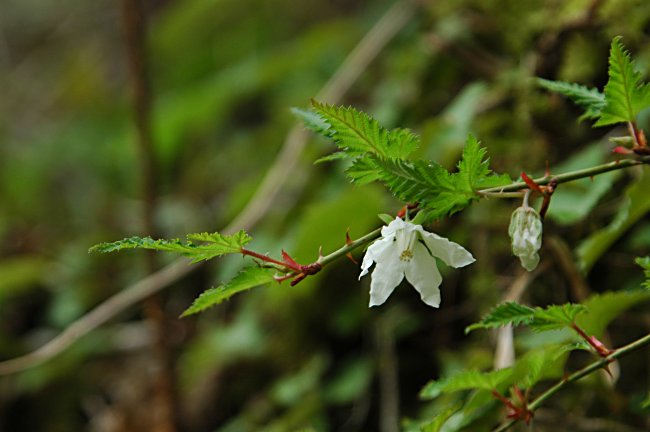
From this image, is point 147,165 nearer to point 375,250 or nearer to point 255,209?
point 255,209

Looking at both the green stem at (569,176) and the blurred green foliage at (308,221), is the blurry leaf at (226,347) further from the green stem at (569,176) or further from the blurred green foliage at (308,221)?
the green stem at (569,176)

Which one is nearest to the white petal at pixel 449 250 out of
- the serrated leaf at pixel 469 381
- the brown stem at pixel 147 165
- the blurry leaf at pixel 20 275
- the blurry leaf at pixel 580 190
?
the serrated leaf at pixel 469 381

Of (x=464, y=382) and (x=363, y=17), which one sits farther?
(x=363, y=17)

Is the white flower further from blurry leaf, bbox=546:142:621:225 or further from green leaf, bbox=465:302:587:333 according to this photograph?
blurry leaf, bbox=546:142:621:225

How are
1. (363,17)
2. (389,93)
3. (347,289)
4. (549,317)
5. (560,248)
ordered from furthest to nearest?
(363,17)
(389,93)
(347,289)
(560,248)
(549,317)

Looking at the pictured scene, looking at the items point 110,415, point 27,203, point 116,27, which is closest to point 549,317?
point 110,415

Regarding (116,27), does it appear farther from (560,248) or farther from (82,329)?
(560,248)

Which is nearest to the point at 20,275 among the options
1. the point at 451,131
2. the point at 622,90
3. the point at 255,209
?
the point at 255,209
